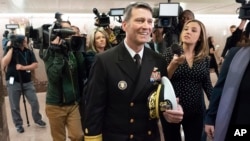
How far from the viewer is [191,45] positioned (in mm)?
2551

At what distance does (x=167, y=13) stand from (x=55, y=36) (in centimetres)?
110

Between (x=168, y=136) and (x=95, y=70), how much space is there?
1086mm

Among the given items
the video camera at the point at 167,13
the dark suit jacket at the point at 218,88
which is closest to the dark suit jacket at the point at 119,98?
the dark suit jacket at the point at 218,88

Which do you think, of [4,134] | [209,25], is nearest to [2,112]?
[4,134]

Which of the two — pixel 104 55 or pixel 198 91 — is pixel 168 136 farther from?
pixel 104 55

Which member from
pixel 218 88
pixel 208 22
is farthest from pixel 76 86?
pixel 208 22

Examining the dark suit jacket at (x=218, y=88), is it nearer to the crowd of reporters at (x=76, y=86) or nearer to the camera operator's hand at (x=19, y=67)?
the crowd of reporters at (x=76, y=86)

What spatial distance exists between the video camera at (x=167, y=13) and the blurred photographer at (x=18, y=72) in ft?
7.09

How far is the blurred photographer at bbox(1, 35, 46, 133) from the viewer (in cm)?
437

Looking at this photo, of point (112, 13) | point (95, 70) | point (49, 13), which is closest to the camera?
point (95, 70)

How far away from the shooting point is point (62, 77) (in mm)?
2773

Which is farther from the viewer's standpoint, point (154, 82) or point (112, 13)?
point (112, 13)

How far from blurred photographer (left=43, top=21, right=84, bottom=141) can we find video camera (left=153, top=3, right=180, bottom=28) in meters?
0.87

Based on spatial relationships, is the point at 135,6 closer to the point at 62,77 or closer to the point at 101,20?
the point at 62,77
